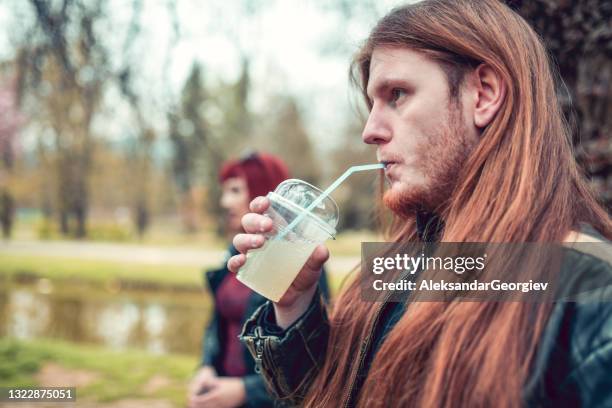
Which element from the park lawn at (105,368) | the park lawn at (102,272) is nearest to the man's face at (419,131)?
the park lawn at (105,368)

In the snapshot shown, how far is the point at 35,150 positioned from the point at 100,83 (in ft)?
45.5

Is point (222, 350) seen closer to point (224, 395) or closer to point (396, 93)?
point (224, 395)

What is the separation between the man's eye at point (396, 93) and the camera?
109 cm

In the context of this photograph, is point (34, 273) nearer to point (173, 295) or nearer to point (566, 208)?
point (173, 295)

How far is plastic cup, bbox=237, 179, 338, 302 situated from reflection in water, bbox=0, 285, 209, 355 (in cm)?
622

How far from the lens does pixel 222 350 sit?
2.46m

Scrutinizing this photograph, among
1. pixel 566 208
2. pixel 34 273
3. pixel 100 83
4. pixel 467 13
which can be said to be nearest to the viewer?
pixel 566 208

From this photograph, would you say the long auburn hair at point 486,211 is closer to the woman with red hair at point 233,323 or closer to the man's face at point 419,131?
the man's face at point 419,131

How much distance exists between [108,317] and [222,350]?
7318 mm

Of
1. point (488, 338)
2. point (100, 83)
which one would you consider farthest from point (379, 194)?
point (100, 83)

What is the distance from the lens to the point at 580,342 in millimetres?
801

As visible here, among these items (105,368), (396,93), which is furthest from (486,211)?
(105,368)

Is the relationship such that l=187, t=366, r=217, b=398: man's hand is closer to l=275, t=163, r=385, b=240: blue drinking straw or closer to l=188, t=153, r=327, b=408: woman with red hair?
l=188, t=153, r=327, b=408: woman with red hair

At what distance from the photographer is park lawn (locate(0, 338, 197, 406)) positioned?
15.4 feet
